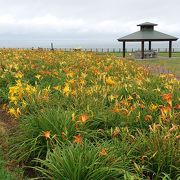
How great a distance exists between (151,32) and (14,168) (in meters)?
34.5

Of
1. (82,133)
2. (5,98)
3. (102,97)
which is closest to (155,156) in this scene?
(82,133)

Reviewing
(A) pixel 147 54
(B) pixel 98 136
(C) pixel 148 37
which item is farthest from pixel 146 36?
(B) pixel 98 136

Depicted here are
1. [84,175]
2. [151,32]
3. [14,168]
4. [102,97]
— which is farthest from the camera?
[151,32]

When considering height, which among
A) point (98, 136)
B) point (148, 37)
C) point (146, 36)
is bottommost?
point (98, 136)

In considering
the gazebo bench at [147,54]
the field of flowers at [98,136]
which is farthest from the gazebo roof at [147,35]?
the field of flowers at [98,136]

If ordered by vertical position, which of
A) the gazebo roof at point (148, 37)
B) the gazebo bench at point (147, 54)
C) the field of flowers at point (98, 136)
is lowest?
the gazebo bench at point (147, 54)

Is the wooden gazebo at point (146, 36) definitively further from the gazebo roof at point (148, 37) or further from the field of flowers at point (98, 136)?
the field of flowers at point (98, 136)

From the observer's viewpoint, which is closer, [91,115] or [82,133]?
[82,133]

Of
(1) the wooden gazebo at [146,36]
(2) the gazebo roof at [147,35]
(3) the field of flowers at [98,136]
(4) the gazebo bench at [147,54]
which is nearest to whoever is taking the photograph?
(3) the field of flowers at [98,136]

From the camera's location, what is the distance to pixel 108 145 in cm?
418

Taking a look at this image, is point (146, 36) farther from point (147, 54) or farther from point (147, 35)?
point (147, 54)

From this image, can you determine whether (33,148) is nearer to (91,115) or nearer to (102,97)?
(91,115)

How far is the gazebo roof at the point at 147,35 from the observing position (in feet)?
117

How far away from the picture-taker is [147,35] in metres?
36.4
